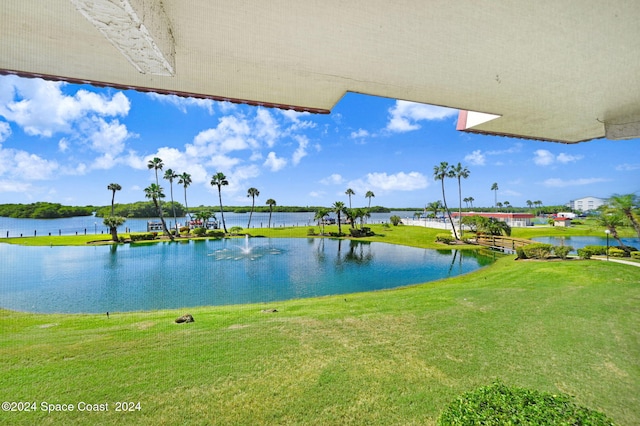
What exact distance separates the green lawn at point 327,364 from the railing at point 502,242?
20.3m

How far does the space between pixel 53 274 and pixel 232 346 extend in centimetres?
2129

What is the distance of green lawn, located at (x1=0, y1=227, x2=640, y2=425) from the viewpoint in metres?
3.23

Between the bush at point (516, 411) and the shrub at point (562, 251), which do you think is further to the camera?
the shrub at point (562, 251)

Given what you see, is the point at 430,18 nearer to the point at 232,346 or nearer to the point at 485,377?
the point at 485,377

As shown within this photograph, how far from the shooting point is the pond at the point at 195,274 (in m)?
12.8

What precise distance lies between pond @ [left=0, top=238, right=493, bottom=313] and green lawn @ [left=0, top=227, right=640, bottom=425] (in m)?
6.84

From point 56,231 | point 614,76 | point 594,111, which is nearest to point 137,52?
point 614,76

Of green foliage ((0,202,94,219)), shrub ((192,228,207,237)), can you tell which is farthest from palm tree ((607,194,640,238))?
green foliage ((0,202,94,219))

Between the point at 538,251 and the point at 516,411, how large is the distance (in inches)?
880

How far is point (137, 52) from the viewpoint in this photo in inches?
46.6

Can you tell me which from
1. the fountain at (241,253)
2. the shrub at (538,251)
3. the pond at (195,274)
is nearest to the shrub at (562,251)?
the shrub at (538,251)

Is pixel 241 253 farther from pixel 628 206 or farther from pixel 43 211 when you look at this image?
pixel 43 211

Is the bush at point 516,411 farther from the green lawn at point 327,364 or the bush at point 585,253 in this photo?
the bush at point 585,253

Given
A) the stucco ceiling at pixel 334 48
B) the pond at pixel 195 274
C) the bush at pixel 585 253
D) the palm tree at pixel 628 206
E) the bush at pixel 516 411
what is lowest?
the pond at pixel 195 274
